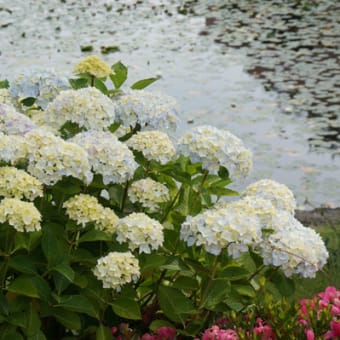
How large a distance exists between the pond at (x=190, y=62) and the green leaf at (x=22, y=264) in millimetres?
3536

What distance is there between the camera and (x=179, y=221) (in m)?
3.35

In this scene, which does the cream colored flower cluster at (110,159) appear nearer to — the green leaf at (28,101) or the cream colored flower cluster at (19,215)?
the cream colored flower cluster at (19,215)

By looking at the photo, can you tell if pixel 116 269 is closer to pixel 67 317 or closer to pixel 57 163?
pixel 67 317

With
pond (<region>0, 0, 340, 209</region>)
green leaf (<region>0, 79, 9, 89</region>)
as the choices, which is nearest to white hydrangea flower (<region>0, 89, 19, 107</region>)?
green leaf (<region>0, 79, 9, 89</region>)

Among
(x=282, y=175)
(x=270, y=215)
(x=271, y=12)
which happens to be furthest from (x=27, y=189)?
(x=271, y=12)

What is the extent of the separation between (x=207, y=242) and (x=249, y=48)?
9.34m

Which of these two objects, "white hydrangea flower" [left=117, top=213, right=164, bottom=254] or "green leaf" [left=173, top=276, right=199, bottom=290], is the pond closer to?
"green leaf" [left=173, top=276, right=199, bottom=290]

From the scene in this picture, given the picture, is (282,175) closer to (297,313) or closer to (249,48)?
(297,313)

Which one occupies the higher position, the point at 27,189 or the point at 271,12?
the point at 27,189

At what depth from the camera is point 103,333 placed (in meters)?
3.04

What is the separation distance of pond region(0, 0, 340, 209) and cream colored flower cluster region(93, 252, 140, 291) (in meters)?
3.48

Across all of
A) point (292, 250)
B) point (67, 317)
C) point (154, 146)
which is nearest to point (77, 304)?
point (67, 317)

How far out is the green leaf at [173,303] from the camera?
3104 mm

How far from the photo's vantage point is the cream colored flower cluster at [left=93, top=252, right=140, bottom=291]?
2.84 m
